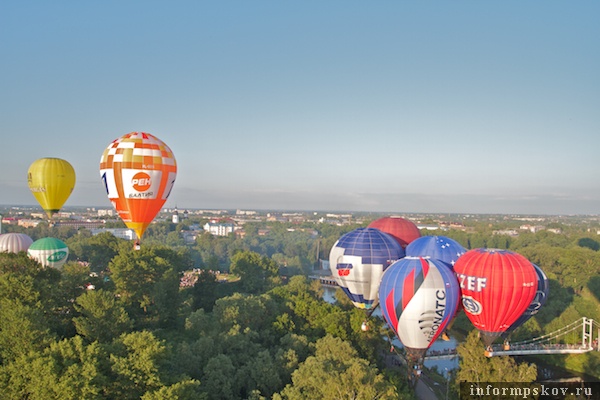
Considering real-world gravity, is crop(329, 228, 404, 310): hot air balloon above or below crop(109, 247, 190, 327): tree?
above

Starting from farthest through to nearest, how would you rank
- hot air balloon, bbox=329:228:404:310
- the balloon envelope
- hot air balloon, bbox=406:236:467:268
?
the balloon envelope
hot air balloon, bbox=329:228:404:310
hot air balloon, bbox=406:236:467:268

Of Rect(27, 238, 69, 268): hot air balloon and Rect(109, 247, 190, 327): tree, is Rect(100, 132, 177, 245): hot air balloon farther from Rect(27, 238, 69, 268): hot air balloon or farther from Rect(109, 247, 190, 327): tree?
Rect(27, 238, 69, 268): hot air balloon

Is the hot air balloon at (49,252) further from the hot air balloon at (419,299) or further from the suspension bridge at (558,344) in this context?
the suspension bridge at (558,344)

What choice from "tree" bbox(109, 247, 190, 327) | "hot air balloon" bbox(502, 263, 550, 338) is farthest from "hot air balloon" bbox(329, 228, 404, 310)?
"tree" bbox(109, 247, 190, 327)

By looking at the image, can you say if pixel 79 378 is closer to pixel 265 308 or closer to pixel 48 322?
pixel 48 322

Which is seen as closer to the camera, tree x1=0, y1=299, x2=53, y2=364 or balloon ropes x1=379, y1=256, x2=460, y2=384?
tree x1=0, y1=299, x2=53, y2=364

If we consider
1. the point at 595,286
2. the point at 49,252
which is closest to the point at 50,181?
the point at 49,252
